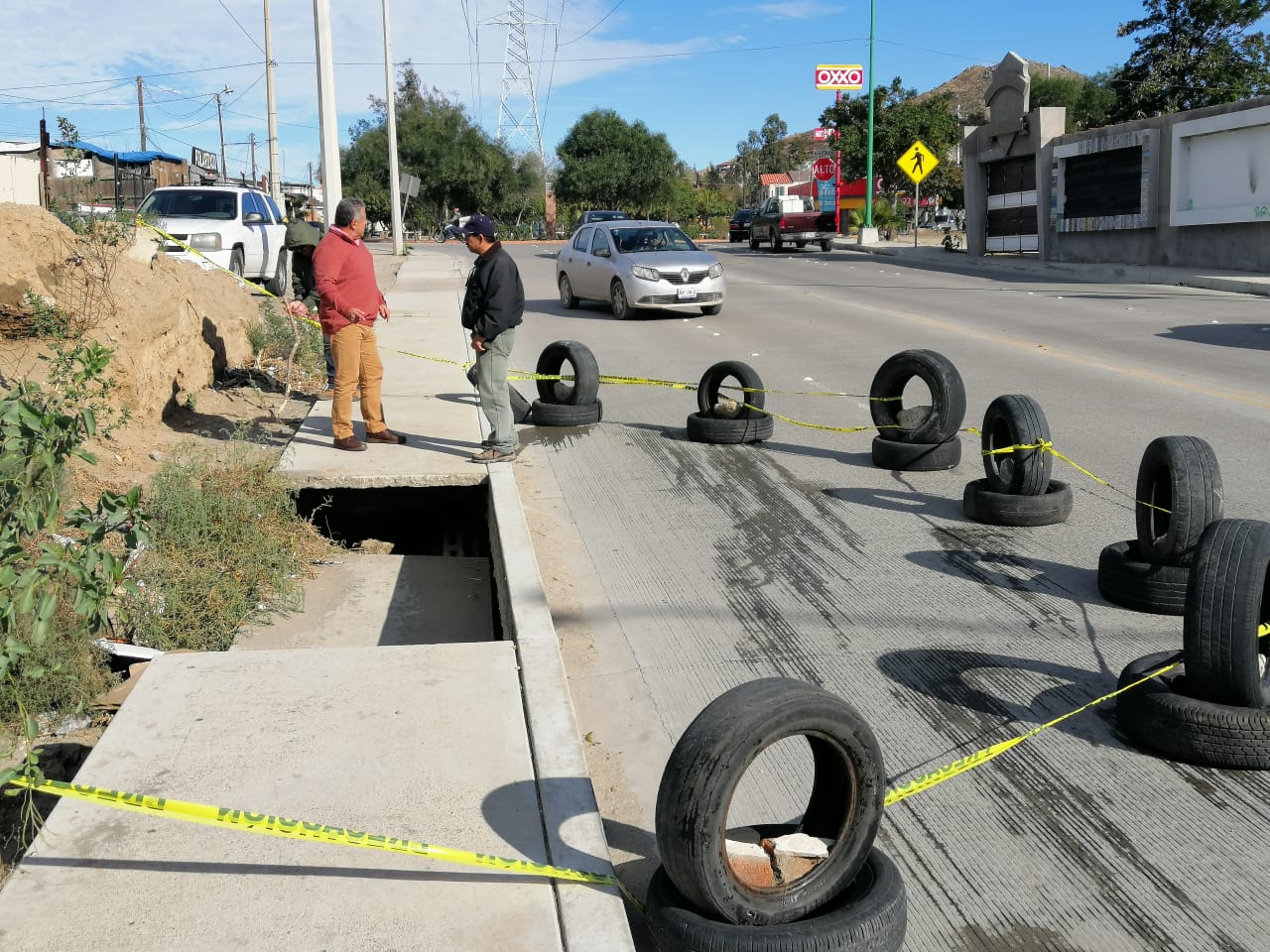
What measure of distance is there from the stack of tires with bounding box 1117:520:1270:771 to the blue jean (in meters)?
5.45

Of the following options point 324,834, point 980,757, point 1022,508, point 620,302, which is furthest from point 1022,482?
point 620,302

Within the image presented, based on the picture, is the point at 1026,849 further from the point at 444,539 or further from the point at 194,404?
the point at 194,404

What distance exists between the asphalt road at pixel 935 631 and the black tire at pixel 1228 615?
314 millimetres

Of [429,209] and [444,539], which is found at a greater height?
[429,209]

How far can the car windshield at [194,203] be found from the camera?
1994cm

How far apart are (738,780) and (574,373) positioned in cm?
783

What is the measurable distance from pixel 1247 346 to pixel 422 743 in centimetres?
1383

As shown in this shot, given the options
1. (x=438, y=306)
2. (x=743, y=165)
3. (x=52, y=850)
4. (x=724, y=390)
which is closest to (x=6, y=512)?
(x=52, y=850)

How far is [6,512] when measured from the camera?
3.83 meters

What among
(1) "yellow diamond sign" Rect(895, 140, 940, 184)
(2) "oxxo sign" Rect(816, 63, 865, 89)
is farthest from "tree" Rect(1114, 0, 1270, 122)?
(2) "oxxo sign" Rect(816, 63, 865, 89)

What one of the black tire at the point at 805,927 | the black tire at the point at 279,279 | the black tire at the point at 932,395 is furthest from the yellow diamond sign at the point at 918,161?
the black tire at the point at 805,927

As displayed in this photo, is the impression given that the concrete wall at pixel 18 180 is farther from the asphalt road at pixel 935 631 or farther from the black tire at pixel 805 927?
the black tire at pixel 805 927

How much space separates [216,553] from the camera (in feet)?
21.3

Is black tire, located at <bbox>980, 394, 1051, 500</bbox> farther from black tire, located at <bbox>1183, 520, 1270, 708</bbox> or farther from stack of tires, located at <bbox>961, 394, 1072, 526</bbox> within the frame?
black tire, located at <bbox>1183, 520, 1270, 708</bbox>
